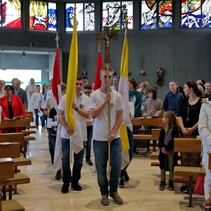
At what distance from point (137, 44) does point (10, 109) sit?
1216cm

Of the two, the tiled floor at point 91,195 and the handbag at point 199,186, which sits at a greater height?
the handbag at point 199,186

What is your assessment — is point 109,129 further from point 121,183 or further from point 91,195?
point 121,183

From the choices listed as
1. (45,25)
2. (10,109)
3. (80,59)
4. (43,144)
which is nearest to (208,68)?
(80,59)

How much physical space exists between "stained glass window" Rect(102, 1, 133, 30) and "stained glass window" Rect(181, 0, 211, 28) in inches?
102

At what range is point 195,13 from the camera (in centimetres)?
1948

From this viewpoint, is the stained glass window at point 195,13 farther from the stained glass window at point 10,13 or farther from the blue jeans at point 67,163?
the blue jeans at point 67,163

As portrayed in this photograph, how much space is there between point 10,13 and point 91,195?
15.4 metres

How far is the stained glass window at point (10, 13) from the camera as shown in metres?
19.6

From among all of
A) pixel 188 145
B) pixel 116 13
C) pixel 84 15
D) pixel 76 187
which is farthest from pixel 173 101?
pixel 84 15

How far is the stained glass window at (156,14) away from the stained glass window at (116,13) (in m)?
0.65

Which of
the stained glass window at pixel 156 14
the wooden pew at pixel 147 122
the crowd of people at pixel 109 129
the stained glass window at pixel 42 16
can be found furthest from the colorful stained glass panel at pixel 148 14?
the crowd of people at pixel 109 129

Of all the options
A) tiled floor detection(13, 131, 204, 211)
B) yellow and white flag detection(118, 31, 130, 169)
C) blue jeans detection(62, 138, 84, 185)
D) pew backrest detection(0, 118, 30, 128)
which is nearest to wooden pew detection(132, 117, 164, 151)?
tiled floor detection(13, 131, 204, 211)

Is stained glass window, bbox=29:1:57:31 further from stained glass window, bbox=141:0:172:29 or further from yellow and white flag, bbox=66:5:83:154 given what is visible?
yellow and white flag, bbox=66:5:83:154

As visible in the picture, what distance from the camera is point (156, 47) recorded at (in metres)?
20.0
